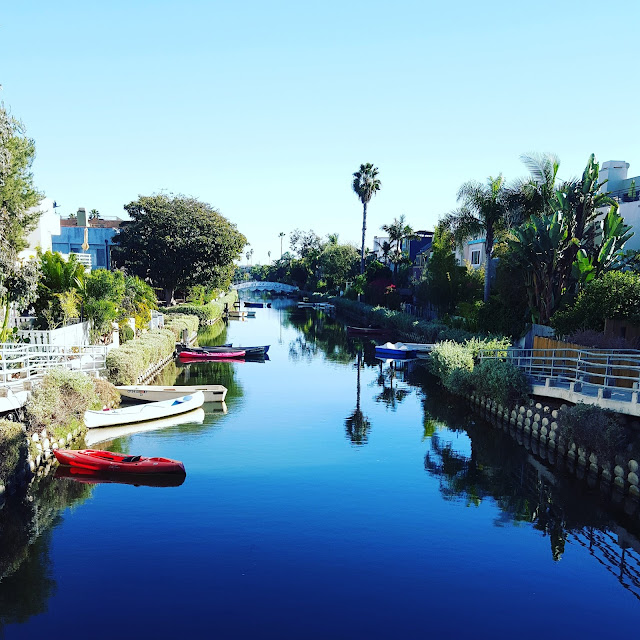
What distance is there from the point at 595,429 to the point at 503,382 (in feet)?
28.8

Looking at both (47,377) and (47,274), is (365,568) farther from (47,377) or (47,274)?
(47,274)

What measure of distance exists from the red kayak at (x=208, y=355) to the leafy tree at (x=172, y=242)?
22.6 metres

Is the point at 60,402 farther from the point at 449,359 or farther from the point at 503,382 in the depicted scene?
the point at 449,359

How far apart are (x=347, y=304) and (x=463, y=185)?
57.9 metres

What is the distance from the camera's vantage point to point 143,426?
30.2 metres

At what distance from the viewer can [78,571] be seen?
16266 millimetres

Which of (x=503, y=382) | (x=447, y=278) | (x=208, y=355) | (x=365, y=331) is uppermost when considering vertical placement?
(x=447, y=278)

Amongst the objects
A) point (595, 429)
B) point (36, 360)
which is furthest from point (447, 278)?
point (36, 360)

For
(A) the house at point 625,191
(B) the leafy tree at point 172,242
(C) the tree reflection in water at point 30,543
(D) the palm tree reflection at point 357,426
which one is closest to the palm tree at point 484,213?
(A) the house at point 625,191

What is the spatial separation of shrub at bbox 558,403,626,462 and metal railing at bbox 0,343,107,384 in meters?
20.6

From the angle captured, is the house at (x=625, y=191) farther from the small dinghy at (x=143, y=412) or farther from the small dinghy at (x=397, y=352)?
the small dinghy at (x=143, y=412)

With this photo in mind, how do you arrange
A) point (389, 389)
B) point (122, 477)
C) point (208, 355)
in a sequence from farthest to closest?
1. point (208, 355)
2. point (389, 389)
3. point (122, 477)

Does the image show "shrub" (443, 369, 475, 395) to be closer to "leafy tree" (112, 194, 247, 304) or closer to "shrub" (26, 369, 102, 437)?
"shrub" (26, 369, 102, 437)

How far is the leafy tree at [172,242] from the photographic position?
2872 inches
